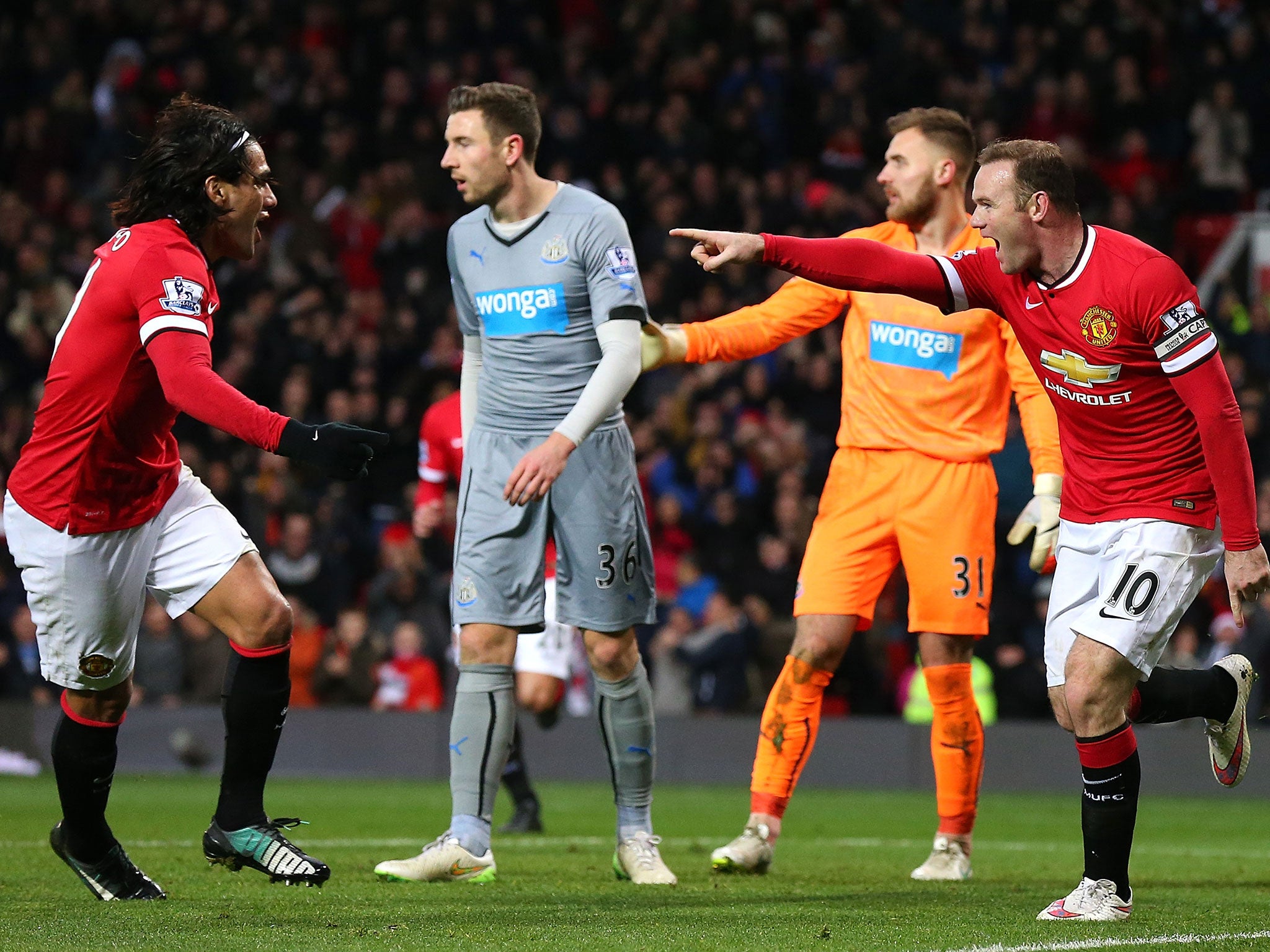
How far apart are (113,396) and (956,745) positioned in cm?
327

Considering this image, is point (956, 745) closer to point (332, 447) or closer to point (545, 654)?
point (545, 654)

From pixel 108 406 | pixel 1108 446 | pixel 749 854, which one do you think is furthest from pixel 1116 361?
pixel 108 406

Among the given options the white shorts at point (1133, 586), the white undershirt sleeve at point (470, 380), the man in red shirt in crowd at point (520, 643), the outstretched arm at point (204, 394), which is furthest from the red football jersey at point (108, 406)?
the white shorts at point (1133, 586)

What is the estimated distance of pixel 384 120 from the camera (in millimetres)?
18438

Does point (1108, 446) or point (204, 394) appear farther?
point (1108, 446)

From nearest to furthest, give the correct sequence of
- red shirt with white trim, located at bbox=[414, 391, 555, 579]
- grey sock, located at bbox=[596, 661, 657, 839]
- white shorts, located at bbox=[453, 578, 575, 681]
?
grey sock, located at bbox=[596, 661, 657, 839] → red shirt with white trim, located at bbox=[414, 391, 555, 579] → white shorts, located at bbox=[453, 578, 575, 681]

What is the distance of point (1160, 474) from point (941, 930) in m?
1.45

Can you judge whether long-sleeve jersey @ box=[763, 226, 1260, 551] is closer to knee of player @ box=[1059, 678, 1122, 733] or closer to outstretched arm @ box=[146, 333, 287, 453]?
knee of player @ box=[1059, 678, 1122, 733]

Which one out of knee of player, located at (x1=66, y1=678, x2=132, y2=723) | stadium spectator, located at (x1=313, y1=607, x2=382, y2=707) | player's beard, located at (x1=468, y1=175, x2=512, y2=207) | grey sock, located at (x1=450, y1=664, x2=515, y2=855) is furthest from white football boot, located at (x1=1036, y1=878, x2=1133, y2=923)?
stadium spectator, located at (x1=313, y1=607, x2=382, y2=707)

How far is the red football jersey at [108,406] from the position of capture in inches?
203

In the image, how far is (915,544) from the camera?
6.53 meters

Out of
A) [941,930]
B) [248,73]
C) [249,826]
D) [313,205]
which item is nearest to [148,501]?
[249,826]

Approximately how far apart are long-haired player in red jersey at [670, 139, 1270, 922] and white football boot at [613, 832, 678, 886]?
1.36 metres

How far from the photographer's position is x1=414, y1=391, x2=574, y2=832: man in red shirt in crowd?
8.03m
